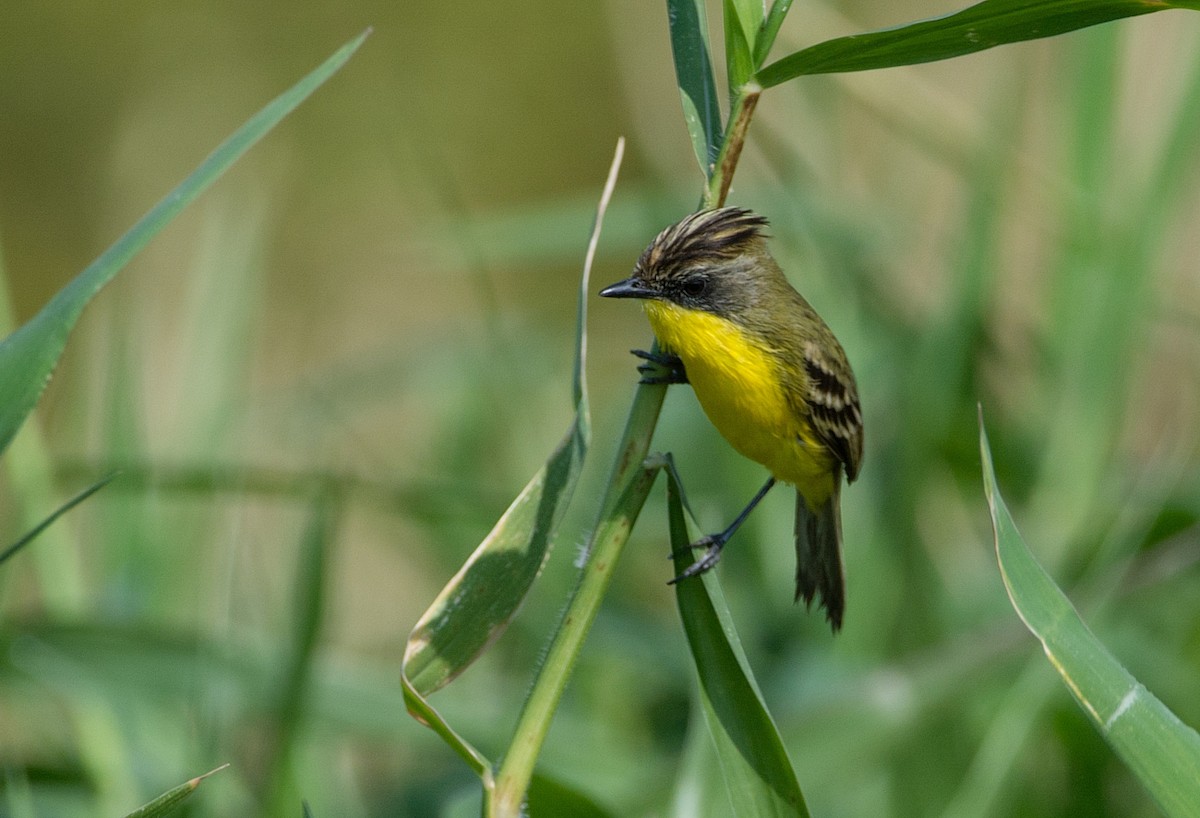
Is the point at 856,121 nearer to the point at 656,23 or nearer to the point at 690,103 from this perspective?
the point at 656,23

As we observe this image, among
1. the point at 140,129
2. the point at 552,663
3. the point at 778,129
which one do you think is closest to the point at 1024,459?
the point at 778,129

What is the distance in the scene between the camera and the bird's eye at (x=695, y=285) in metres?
1.70

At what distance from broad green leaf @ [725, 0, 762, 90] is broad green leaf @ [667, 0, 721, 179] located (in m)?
0.08

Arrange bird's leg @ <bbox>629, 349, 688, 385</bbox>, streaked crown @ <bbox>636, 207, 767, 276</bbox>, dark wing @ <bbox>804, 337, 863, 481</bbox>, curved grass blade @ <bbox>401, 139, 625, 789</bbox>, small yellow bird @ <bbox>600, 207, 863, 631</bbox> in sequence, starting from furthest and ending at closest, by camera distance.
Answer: dark wing @ <bbox>804, 337, 863, 481</bbox> < small yellow bird @ <bbox>600, 207, 863, 631</bbox> < bird's leg @ <bbox>629, 349, 688, 385</bbox> < streaked crown @ <bbox>636, 207, 767, 276</bbox> < curved grass blade @ <bbox>401, 139, 625, 789</bbox>

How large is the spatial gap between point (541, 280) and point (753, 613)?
411cm

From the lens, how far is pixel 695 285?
173 centimetres

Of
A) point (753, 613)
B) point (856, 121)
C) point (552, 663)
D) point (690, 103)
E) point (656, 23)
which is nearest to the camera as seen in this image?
point (552, 663)

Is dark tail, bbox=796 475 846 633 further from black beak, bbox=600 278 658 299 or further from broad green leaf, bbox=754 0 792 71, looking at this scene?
broad green leaf, bbox=754 0 792 71

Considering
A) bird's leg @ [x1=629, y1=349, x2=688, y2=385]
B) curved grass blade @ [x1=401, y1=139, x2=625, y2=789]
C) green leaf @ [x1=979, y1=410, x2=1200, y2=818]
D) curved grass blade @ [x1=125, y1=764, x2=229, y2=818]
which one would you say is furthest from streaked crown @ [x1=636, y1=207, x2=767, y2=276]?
curved grass blade @ [x1=125, y1=764, x2=229, y2=818]

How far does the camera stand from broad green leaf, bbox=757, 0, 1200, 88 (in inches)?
41.4

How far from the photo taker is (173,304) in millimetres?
5969

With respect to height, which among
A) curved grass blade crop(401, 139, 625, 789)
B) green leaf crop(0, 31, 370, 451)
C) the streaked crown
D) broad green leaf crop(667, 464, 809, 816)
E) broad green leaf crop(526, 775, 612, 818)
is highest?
green leaf crop(0, 31, 370, 451)

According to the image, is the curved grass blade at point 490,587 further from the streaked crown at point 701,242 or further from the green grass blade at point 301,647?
the green grass blade at point 301,647

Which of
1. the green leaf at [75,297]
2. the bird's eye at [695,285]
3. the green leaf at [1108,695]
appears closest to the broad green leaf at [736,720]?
the green leaf at [1108,695]
